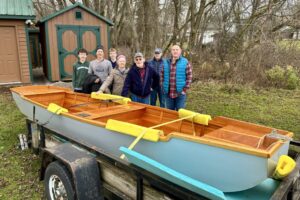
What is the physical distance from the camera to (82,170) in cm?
266

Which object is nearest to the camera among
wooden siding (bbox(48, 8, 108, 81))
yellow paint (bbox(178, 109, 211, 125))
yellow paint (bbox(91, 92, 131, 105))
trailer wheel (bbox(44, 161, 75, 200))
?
trailer wheel (bbox(44, 161, 75, 200))

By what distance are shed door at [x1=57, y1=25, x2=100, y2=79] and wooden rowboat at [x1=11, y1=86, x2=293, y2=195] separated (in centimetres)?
756

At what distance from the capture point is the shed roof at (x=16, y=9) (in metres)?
10.3

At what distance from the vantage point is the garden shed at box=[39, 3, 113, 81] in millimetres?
11047

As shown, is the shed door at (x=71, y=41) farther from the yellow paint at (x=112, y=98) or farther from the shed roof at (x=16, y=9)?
the yellow paint at (x=112, y=98)

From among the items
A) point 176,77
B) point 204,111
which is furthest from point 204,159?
point 204,111

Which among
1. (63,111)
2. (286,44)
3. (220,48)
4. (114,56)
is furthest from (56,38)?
(286,44)

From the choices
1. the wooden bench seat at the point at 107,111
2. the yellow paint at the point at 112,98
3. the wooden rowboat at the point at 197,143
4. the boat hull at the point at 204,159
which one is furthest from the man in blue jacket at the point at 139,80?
the boat hull at the point at 204,159

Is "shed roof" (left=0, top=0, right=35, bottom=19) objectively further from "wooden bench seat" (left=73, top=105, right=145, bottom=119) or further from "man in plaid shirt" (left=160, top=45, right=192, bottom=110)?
"wooden bench seat" (left=73, top=105, right=145, bottom=119)

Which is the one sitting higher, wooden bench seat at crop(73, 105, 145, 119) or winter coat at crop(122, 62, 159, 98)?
winter coat at crop(122, 62, 159, 98)

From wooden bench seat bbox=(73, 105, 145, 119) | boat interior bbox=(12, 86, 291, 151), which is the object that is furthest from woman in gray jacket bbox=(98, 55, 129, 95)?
wooden bench seat bbox=(73, 105, 145, 119)

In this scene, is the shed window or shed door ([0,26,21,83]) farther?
the shed window

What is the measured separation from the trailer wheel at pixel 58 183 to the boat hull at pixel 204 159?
1.70ft

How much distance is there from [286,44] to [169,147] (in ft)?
34.9
